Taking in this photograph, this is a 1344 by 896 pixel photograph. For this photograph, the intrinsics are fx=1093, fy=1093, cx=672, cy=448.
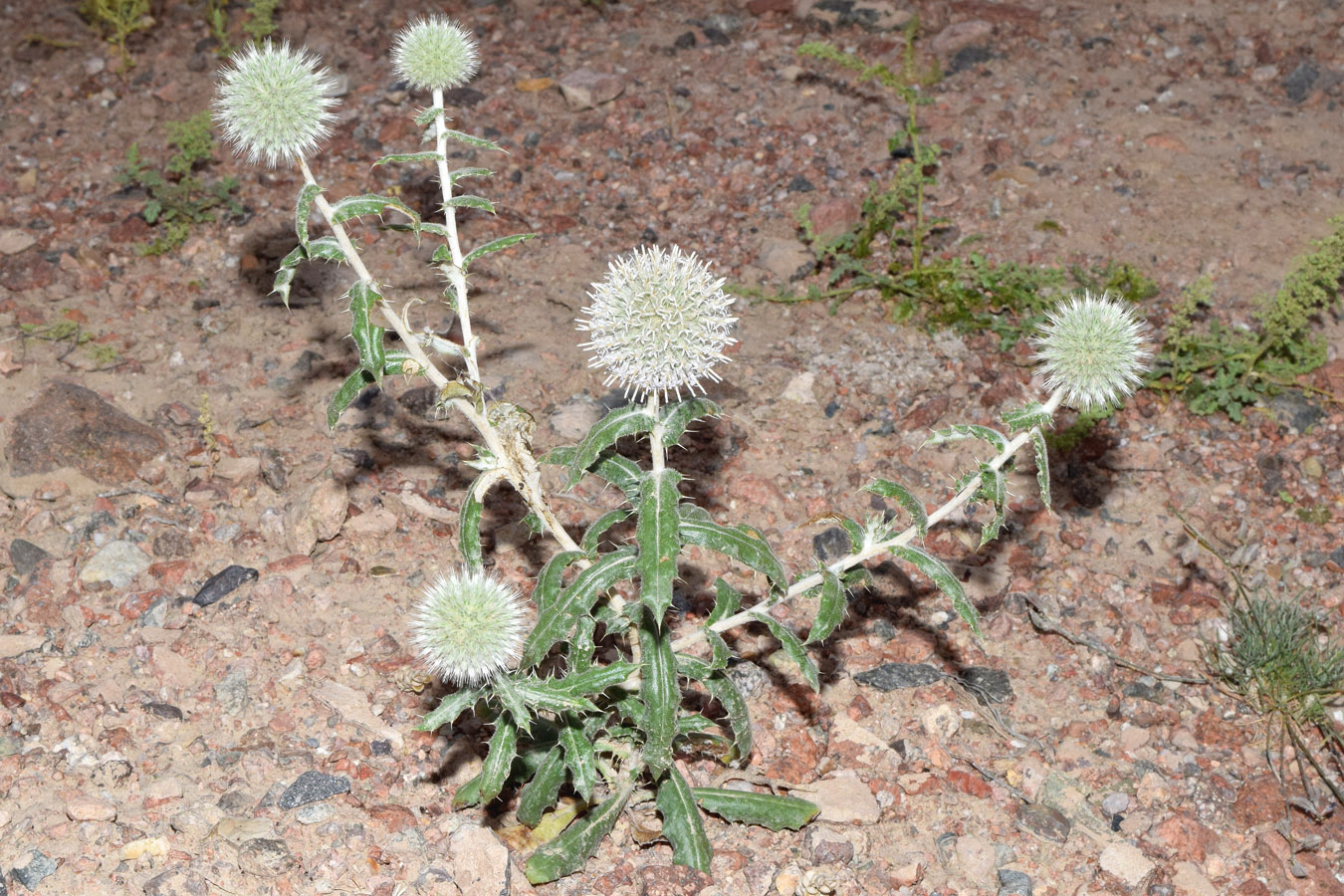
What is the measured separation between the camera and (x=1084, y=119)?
7.05 meters

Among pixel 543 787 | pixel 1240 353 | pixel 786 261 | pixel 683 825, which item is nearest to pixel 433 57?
pixel 543 787

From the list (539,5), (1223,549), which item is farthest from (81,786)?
(539,5)

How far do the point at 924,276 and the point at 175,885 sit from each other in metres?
4.46

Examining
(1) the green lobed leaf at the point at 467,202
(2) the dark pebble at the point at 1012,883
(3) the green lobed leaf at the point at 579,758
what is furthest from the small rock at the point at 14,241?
(2) the dark pebble at the point at 1012,883

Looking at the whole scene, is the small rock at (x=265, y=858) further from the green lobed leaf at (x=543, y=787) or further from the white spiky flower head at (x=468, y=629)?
the white spiky flower head at (x=468, y=629)

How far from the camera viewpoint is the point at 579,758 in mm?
3311

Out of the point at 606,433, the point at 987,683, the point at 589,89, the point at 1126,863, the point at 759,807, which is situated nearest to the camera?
the point at 606,433

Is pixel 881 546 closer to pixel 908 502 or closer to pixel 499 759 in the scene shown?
pixel 908 502

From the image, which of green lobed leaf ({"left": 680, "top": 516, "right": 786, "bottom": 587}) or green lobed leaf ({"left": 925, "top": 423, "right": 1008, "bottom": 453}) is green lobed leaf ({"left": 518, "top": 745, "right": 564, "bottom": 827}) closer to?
green lobed leaf ({"left": 680, "top": 516, "right": 786, "bottom": 587})

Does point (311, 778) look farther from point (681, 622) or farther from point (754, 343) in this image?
point (754, 343)

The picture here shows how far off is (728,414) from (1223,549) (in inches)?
92.3

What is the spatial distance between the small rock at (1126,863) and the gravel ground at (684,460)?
1 cm

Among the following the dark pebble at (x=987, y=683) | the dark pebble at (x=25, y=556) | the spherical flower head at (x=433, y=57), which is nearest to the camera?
the spherical flower head at (x=433, y=57)

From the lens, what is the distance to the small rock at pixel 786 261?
6094 mm
